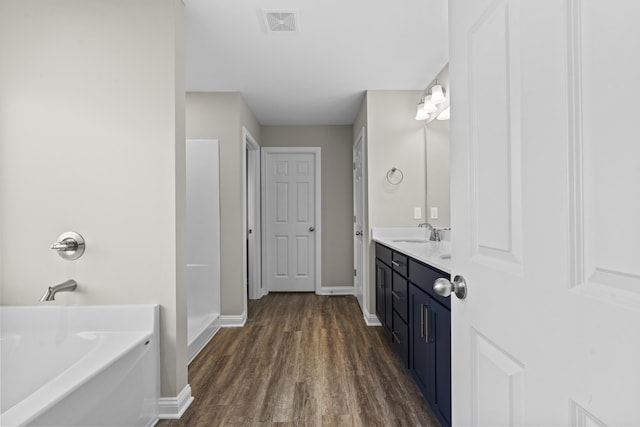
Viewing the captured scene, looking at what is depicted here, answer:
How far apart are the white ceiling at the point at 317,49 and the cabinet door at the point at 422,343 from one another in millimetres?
1748

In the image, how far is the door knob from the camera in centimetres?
88

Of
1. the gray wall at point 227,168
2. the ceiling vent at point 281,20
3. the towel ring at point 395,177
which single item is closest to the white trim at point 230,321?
the gray wall at point 227,168

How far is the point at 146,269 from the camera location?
190cm

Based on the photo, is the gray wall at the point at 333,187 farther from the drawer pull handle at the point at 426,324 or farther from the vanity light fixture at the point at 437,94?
the drawer pull handle at the point at 426,324

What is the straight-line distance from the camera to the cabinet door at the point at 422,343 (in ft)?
Result: 5.85

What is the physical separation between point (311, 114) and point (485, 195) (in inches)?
149

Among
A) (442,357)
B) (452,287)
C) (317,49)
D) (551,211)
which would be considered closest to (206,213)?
(317,49)

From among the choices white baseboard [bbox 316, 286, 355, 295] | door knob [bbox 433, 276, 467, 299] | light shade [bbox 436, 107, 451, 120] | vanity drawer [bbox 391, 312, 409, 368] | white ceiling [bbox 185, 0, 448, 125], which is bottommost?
white baseboard [bbox 316, 286, 355, 295]

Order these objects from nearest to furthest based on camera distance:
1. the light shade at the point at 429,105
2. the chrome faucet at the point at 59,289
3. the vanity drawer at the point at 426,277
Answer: the vanity drawer at the point at 426,277 → the chrome faucet at the point at 59,289 → the light shade at the point at 429,105

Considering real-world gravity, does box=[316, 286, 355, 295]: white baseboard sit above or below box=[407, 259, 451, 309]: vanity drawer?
below

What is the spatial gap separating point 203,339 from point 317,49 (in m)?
2.57

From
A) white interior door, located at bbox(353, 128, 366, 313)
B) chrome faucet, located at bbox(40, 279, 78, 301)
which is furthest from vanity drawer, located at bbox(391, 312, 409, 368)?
chrome faucet, located at bbox(40, 279, 78, 301)

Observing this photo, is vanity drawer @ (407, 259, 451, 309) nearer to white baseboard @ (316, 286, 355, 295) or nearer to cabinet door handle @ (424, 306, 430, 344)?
cabinet door handle @ (424, 306, 430, 344)

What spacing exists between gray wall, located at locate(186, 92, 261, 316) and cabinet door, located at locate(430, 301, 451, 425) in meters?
2.26
